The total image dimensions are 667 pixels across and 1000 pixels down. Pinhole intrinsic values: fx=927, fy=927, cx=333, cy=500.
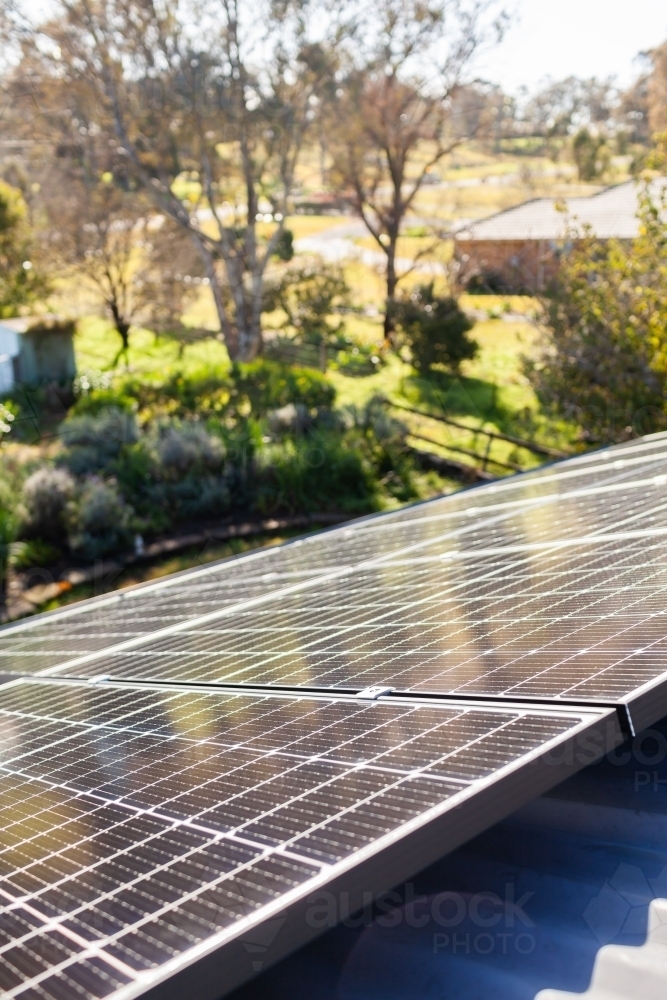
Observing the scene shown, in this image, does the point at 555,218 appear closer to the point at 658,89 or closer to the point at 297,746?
the point at 658,89

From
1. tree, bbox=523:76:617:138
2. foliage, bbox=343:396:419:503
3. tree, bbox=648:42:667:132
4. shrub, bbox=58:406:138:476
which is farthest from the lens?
tree, bbox=523:76:617:138

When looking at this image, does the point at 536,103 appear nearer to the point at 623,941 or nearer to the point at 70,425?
the point at 70,425

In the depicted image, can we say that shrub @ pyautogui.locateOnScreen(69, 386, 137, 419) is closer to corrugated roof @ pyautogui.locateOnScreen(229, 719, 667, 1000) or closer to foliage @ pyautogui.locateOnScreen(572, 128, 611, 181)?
corrugated roof @ pyautogui.locateOnScreen(229, 719, 667, 1000)

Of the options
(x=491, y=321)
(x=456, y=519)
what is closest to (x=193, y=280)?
(x=491, y=321)

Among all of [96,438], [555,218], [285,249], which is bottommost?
[96,438]

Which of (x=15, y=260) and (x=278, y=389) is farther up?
(x=15, y=260)

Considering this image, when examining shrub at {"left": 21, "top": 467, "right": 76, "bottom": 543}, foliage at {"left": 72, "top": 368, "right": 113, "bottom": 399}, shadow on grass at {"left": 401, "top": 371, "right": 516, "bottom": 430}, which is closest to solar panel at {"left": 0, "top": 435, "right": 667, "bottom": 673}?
shrub at {"left": 21, "top": 467, "right": 76, "bottom": 543}

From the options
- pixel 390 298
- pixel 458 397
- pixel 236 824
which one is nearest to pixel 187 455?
pixel 458 397
